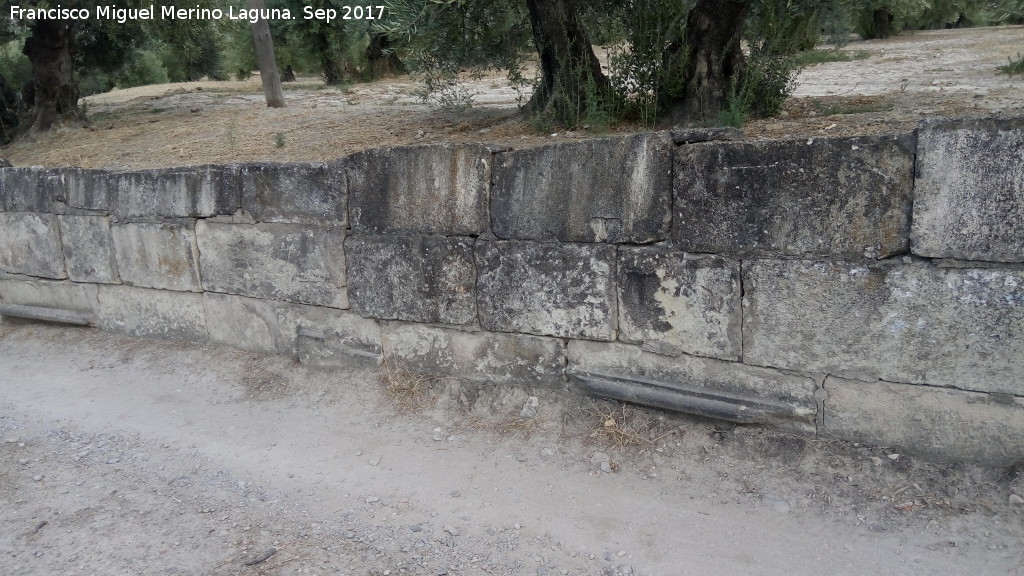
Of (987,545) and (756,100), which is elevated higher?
(756,100)

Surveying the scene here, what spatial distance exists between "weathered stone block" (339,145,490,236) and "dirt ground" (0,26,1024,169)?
1.17m

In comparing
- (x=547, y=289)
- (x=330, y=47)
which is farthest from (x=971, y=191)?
(x=330, y=47)

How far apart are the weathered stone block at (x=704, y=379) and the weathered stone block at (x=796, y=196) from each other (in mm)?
652

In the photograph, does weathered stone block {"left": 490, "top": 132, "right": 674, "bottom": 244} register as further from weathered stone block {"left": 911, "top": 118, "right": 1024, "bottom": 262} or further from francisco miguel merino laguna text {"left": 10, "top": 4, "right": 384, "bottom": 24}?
francisco miguel merino laguna text {"left": 10, "top": 4, "right": 384, "bottom": 24}

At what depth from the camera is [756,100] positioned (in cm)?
596

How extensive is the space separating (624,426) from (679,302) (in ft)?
2.53

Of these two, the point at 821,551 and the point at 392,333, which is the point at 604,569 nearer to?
the point at 821,551

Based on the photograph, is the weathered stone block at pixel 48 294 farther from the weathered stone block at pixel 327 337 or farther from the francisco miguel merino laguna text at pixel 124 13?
the francisco miguel merino laguna text at pixel 124 13

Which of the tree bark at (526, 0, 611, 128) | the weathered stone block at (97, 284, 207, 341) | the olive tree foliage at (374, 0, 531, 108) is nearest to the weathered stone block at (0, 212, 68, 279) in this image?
the weathered stone block at (97, 284, 207, 341)

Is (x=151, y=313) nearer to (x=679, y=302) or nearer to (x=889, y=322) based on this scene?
(x=679, y=302)

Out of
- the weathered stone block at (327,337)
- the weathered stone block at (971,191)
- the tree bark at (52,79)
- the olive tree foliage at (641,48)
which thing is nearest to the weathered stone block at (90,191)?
the weathered stone block at (327,337)

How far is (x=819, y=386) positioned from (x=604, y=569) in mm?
1448

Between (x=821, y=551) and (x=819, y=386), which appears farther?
(x=819, y=386)

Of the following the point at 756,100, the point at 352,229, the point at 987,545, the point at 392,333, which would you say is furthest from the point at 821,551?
the point at 756,100
